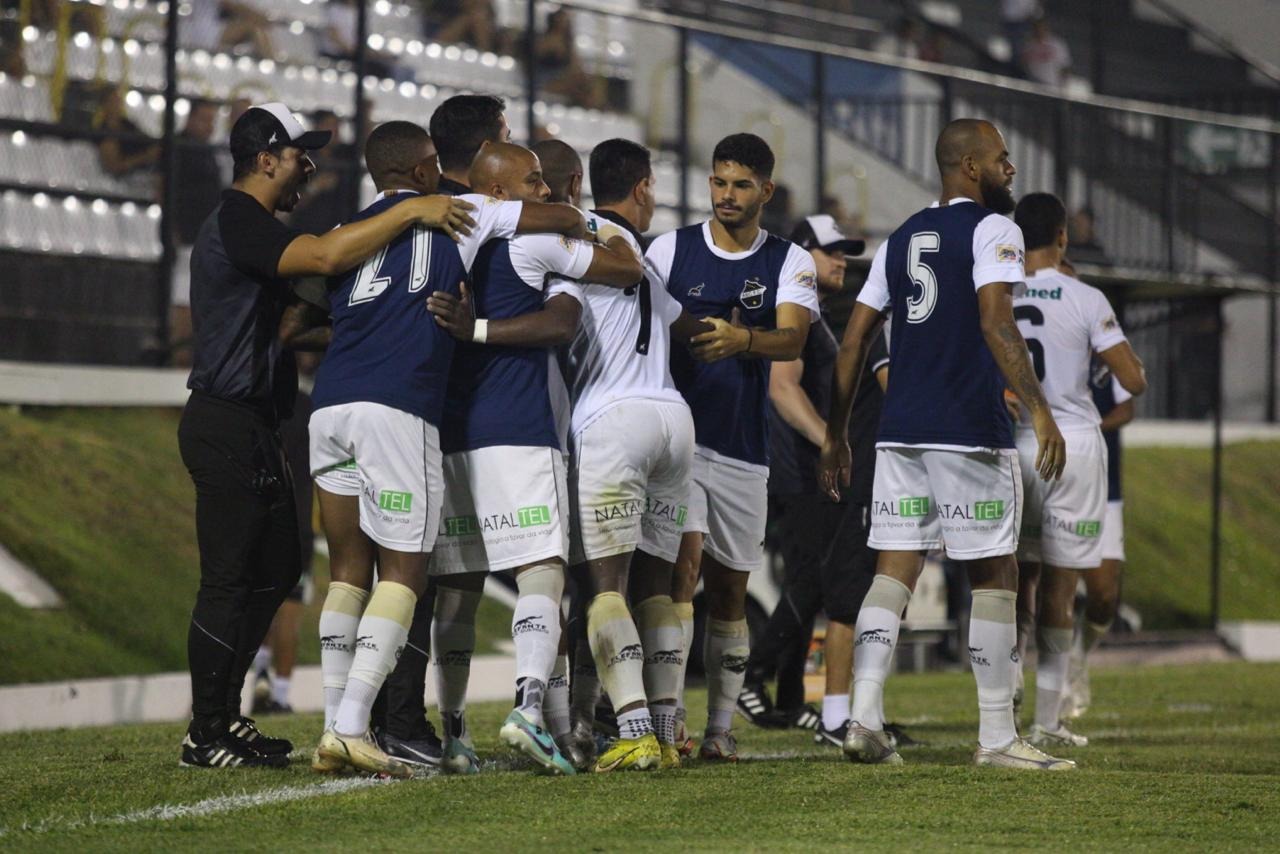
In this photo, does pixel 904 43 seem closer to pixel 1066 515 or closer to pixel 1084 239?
pixel 1084 239

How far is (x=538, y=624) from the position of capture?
615 cm

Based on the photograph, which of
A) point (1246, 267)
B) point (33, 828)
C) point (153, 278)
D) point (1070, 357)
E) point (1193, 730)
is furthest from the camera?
point (1246, 267)

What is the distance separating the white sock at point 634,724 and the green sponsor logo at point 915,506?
1.32m

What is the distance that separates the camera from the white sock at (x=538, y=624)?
6133 millimetres

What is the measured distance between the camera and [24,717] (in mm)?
9695

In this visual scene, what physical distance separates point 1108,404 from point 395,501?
559 centimetres

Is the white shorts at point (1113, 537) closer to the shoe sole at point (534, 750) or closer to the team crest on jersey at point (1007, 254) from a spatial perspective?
the team crest on jersey at point (1007, 254)

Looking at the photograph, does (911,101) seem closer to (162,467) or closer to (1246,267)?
(1246,267)

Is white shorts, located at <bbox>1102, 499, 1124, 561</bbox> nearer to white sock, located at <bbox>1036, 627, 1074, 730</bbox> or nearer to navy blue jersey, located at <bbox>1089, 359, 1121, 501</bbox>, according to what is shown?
navy blue jersey, located at <bbox>1089, 359, 1121, 501</bbox>

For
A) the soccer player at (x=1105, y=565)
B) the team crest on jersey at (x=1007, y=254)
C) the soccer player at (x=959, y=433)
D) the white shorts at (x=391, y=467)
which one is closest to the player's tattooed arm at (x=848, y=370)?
the soccer player at (x=959, y=433)

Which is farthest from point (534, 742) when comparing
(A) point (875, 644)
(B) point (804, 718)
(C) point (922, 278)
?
(B) point (804, 718)

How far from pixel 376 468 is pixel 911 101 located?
1199 centimetres

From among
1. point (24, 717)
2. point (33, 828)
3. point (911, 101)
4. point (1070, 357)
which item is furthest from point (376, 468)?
point (911, 101)

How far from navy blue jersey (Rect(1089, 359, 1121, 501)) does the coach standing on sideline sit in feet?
15.8
